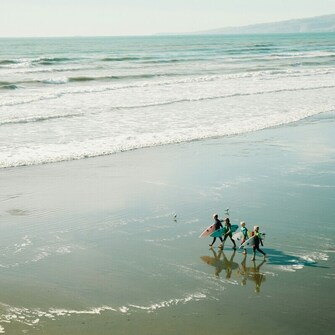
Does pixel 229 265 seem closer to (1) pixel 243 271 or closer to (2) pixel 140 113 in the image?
(1) pixel 243 271

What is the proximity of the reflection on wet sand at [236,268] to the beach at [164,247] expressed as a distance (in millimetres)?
26

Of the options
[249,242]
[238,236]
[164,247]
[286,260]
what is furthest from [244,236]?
[164,247]

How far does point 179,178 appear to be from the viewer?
21953 mm

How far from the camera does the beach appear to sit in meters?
11.6

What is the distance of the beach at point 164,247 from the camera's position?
11578mm

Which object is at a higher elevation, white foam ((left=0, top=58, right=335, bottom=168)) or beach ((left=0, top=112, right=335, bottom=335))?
white foam ((left=0, top=58, right=335, bottom=168))

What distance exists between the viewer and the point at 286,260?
14242 mm

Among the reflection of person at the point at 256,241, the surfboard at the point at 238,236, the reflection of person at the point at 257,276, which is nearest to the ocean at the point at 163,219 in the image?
the reflection of person at the point at 257,276

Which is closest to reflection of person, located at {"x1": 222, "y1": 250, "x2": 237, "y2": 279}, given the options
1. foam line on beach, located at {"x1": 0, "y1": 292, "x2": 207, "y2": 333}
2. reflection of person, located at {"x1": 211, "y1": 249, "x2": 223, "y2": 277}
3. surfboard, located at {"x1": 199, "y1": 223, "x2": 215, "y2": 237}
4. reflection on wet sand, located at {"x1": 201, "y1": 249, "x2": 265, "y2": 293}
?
reflection on wet sand, located at {"x1": 201, "y1": 249, "x2": 265, "y2": 293}

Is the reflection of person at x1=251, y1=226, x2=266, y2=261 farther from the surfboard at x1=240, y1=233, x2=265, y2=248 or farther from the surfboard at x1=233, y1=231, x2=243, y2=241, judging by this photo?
the surfboard at x1=233, y1=231, x2=243, y2=241

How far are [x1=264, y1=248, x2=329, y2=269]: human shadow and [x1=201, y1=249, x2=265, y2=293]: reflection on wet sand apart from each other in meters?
0.32

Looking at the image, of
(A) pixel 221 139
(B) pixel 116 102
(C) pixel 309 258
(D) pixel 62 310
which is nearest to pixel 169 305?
(D) pixel 62 310

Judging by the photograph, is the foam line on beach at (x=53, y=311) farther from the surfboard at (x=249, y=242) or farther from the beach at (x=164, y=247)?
the surfboard at (x=249, y=242)

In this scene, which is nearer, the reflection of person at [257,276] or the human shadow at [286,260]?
the reflection of person at [257,276]
